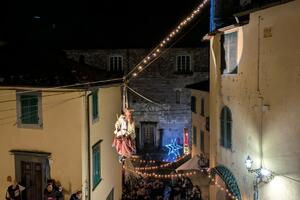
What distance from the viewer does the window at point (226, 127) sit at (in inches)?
640

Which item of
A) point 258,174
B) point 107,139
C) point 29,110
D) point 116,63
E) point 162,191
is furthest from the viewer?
point 116,63

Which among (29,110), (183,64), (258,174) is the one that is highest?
(183,64)

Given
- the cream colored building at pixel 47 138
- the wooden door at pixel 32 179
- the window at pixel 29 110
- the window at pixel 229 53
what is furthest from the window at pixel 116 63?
the wooden door at pixel 32 179

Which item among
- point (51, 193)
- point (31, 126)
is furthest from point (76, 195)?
point (31, 126)

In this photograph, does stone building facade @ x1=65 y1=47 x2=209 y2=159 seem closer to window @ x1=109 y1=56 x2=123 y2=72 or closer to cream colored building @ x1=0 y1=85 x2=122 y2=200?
window @ x1=109 y1=56 x2=123 y2=72

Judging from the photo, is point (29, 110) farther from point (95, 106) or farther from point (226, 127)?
point (226, 127)

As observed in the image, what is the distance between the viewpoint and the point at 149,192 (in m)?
23.0

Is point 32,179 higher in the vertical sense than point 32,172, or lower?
lower

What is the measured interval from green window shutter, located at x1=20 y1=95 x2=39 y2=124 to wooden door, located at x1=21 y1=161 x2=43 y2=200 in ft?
6.08

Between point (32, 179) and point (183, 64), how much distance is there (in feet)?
80.7

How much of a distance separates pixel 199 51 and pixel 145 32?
6199mm

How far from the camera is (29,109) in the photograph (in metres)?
15.7

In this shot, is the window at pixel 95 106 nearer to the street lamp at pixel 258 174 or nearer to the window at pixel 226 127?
the window at pixel 226 127

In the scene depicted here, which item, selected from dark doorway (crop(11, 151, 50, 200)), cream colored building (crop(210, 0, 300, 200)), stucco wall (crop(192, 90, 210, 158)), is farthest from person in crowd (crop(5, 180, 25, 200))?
stucco wall (crop(192, 90, 210, 158))
